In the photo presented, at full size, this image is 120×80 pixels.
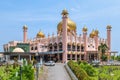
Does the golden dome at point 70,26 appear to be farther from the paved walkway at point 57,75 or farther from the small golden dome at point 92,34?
the paved walkway at point 57,75

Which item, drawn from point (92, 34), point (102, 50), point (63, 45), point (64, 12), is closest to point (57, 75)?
point (63, 45)

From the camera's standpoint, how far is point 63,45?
212ft

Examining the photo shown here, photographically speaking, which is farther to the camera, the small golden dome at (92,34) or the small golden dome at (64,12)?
the small golden dome at (92,34)

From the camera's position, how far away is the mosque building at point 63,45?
6538 centimetres

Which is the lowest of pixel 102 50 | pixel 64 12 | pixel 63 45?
pixel 102 50

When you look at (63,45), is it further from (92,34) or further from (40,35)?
(92,34)

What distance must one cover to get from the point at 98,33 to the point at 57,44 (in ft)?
55.0

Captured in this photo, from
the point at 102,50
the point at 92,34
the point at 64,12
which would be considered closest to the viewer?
the point at 64,12

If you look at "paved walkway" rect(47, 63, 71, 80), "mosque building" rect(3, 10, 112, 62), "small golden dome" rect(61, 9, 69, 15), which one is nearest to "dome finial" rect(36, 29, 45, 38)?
"mosque building" rect(3, 10, 112, 62)

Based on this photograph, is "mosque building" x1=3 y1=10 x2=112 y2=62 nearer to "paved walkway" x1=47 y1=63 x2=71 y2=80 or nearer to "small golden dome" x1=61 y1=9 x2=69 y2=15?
"small golden dome" x1=61 y1=9 x2=69 y2=15

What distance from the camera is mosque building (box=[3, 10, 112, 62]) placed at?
6538 centimetres

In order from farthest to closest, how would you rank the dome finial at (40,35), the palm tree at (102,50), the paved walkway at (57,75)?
the dome finial at (40,35) → the palm tree at (102,50) → the paved walkway at (57,75)

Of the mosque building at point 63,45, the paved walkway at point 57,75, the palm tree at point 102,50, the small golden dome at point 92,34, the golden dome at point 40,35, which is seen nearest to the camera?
the paved walkway at point 57,75

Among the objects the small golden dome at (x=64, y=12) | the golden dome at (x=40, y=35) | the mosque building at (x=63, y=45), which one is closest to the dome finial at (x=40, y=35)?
the golden dome at (x=40, y=35)
